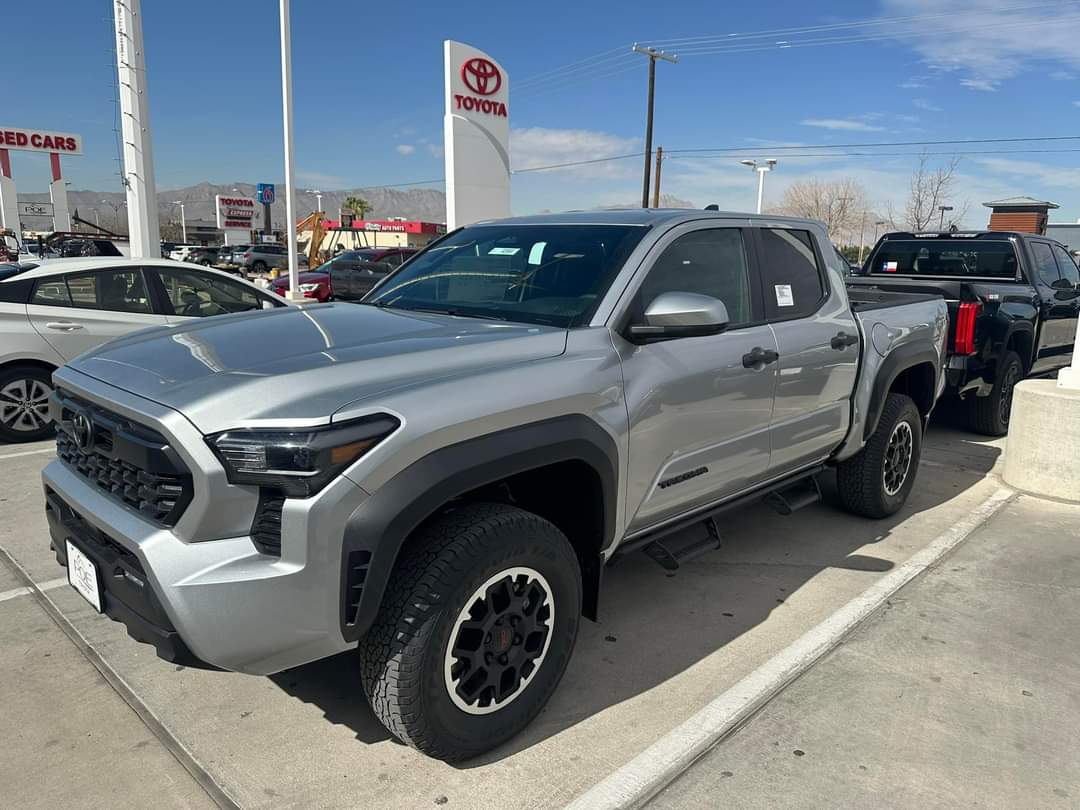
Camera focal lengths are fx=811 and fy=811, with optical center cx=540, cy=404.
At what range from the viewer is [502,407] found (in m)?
2.60

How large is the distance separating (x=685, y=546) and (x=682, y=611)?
1.36 ft

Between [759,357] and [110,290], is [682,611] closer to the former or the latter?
[759,357]

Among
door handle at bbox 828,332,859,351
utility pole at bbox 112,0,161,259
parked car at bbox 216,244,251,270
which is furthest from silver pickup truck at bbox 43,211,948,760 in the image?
parked car at bbox 216,244,251,270

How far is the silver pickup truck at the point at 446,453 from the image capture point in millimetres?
2227

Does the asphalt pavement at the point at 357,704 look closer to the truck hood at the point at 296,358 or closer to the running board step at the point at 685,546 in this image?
the running board step at the point at 685,546

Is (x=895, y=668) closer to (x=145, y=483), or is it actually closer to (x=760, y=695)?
(x=760, y=695)

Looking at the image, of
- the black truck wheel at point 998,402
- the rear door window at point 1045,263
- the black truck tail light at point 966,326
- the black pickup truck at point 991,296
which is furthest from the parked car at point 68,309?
the rear door window at point 1045,263

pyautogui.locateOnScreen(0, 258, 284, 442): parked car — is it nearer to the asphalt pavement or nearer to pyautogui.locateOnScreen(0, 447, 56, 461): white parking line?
pyautogui.locateOnScreen(0, 447, 56, 461): white parking line

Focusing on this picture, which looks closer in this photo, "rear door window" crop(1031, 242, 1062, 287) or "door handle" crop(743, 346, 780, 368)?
"door handle" crop(743, 346, 780, 368)

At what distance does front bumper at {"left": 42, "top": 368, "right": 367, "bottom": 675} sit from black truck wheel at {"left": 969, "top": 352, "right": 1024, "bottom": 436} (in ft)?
23.6

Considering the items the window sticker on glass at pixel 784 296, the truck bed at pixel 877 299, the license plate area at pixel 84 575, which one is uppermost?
the window sticker on glass at pixel 784 296

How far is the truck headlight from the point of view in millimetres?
2201

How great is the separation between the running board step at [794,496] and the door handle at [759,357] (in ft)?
2.79

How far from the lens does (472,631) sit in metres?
2.62
